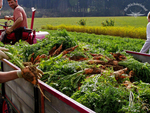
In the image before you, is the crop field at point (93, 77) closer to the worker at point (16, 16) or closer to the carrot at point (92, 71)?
the carrot at point (92, 71)

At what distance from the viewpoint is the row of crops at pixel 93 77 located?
196 cm

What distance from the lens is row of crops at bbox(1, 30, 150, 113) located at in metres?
1.96

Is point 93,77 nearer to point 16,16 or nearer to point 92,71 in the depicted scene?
point 92,71

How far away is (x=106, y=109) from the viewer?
194 cm

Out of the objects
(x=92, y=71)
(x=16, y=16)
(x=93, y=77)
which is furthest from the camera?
(x=16, y=16)

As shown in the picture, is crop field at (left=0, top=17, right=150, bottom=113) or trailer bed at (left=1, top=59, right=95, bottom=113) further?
crop field at (left=0, top=17, right=150, bottom=113)

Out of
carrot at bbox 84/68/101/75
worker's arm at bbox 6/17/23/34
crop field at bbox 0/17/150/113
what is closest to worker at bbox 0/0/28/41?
worker's arm at bbox 6/17/23/34

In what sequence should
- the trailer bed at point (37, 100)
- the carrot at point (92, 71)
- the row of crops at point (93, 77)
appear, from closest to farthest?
the trailer bed at point (37, 100) < the row of crops at point (93, 77) < the carrot at point (92, 71)

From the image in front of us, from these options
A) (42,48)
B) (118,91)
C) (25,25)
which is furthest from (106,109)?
(25,25)

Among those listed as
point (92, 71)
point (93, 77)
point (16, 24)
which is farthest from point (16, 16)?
point (93, 77)

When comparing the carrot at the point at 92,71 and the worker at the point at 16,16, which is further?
the worker at the point at 16,16

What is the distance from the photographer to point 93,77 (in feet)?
8.29

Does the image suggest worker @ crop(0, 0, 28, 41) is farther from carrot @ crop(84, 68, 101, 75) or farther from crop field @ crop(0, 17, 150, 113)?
carrot @ crop(84, 68, 101, 75)

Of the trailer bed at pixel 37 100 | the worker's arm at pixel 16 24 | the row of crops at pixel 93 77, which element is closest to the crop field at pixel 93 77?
the row of crops at pixel 93 77
